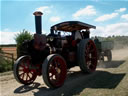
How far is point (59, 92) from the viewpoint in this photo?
475 cm

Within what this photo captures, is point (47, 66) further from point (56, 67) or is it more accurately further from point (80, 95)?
point (80, 95)

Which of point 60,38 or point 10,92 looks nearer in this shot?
point 10,92

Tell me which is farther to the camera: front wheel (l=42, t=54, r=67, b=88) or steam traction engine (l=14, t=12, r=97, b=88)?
steam traction engine (l=14, t=12, r=97, b=88)

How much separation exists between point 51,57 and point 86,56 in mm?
2568

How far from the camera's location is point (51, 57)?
4926 millimetres

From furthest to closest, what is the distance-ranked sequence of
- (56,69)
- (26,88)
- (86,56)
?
1. (86,56)
2. (26,88)
3. (56,69)

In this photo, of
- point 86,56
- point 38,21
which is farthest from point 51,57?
point 86,56

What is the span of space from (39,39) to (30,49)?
46cm

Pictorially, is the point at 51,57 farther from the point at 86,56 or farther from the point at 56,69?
the point at 86,56

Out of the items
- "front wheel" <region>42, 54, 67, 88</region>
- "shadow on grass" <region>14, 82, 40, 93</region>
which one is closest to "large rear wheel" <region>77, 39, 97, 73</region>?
"front wheel" <region>42, 54, 67, 88</region>

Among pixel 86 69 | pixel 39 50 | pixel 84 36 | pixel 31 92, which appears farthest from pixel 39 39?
pixel 84 36

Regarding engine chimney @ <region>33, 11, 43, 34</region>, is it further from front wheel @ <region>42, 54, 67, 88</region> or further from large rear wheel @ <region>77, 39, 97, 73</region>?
large rear wheel @ <region>77, 39, 97, 73</region>

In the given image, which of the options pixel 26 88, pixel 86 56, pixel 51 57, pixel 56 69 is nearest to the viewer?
pixel 51 57

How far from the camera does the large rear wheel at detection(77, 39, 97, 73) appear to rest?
260 inches
